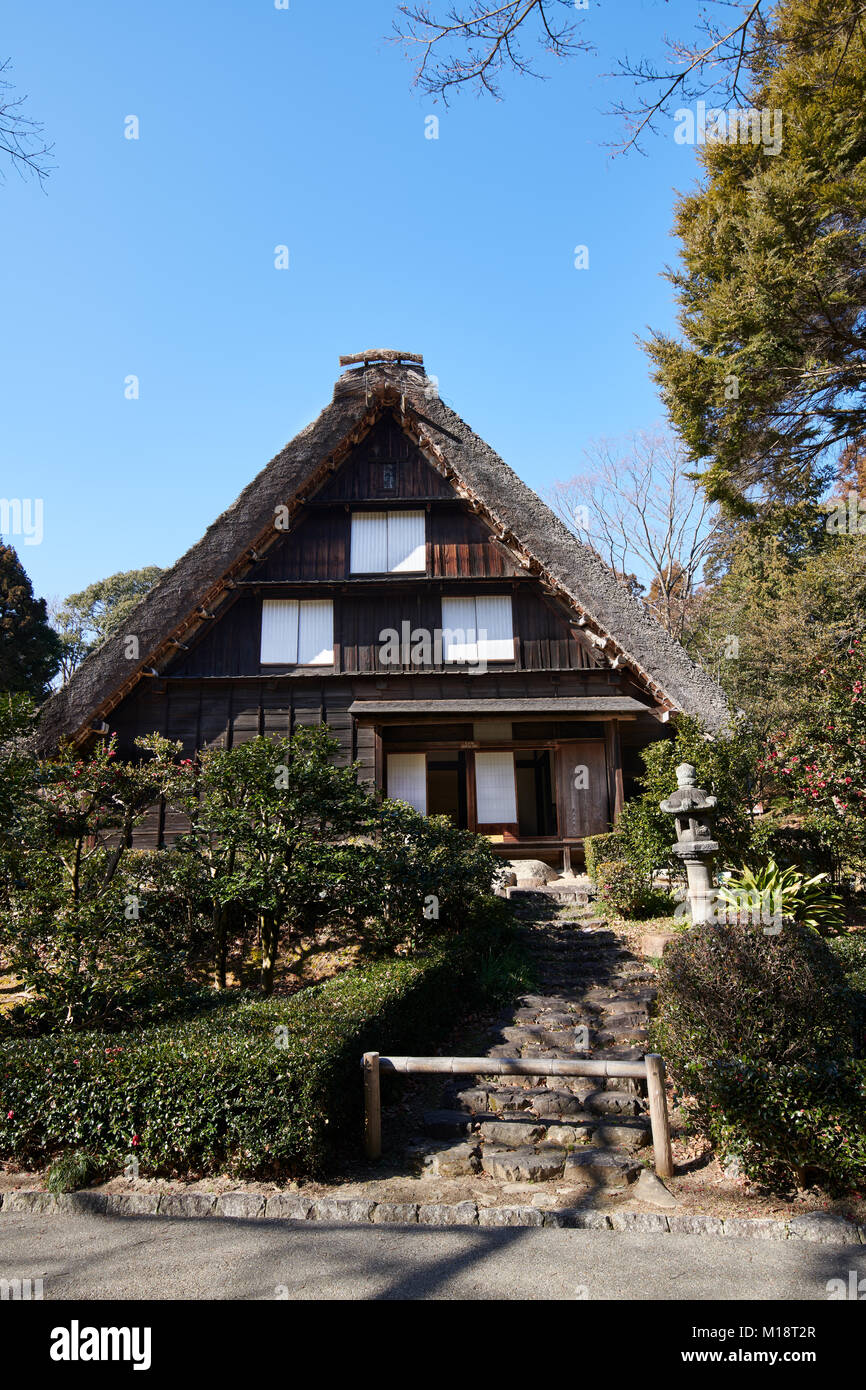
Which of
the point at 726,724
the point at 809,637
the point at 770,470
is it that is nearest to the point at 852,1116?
the point at 726,724

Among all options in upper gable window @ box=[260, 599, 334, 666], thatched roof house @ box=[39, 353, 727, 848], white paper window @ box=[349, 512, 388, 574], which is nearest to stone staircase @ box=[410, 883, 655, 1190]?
thatched roof house @ box=[39, 353, 727, 848]

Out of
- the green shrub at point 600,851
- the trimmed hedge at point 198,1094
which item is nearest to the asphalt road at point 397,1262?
the trimmed hedge at point 198,1094

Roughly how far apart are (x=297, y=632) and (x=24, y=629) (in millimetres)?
15053

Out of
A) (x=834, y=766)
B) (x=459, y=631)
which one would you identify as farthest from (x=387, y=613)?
(x=834, y=766)

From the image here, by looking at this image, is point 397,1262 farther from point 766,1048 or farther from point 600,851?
point 600,851

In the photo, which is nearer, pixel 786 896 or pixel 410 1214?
pixel 410 1214

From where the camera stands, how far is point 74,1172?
463cm

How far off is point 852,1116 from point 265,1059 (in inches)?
127

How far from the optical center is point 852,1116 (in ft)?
14.2

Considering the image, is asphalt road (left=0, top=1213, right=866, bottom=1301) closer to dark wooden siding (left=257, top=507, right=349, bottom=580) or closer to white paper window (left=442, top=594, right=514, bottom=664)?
white paper window (left=442, top=594, right=514, bottom=664)

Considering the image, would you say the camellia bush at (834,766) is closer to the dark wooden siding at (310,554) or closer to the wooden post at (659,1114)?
the wooden post at (659,1114)

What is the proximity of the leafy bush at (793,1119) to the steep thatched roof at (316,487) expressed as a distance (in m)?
7.56

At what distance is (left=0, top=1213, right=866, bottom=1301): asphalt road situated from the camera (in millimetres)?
3469
